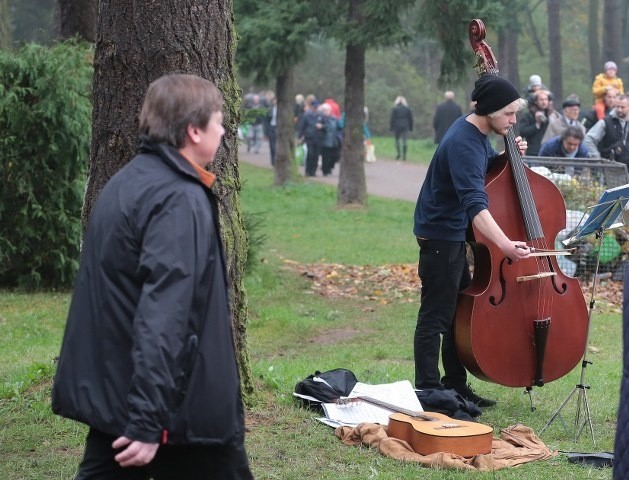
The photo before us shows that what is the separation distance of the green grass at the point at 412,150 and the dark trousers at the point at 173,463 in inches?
1228

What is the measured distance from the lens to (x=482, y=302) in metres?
6.30

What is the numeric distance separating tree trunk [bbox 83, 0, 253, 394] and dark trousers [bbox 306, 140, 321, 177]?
74.1 ft

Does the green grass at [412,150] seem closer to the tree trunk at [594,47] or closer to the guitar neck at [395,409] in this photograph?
the tree trunk at [594,47]

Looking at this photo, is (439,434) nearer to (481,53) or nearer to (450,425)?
(450,425)

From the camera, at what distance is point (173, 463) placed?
11.2ft

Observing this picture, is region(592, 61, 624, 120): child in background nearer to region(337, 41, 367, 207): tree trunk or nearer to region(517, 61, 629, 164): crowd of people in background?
region(517, 61, 629, 164): crowd of people in background

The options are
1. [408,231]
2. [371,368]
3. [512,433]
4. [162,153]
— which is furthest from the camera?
[408,231]

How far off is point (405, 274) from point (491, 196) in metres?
7.09

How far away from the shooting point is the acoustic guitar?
5547 mm

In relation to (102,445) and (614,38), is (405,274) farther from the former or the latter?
(614,38)

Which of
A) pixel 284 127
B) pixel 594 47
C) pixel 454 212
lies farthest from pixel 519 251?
pixel 594 47

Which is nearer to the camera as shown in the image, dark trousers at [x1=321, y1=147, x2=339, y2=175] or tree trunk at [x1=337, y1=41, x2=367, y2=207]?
tree trunk at [x1=337, y1=41, x2=367, y2=207]

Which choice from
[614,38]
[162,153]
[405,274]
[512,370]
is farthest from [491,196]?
[614,38]

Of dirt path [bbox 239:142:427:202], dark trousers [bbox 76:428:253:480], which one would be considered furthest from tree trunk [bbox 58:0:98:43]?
dirt path [bbox 239:142:427:202]
